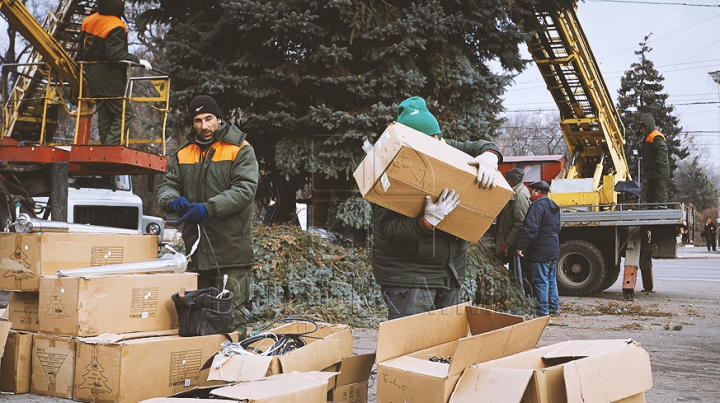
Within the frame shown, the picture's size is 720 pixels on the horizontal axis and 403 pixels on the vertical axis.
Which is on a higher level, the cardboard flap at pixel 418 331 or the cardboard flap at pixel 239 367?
the cardboard flap at pixel 418 331

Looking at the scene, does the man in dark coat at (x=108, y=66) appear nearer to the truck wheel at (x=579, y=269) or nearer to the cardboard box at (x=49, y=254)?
the cardboard box at (x=49, y=254)

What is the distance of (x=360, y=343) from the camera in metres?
6.94

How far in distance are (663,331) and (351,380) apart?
5.58 metres

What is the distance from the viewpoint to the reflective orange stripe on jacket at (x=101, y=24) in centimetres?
844

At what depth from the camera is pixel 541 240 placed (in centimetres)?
951

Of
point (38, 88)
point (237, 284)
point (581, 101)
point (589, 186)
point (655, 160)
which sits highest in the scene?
point (581, 101)

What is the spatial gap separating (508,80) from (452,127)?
3.96 ft

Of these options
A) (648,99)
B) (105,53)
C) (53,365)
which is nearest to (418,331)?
(53,365)

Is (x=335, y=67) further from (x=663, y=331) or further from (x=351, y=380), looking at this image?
(x=351, y=380)

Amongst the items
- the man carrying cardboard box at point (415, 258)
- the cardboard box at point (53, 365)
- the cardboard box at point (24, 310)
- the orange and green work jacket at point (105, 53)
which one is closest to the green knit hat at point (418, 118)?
the man carrying cardboard box at point (415, 258)

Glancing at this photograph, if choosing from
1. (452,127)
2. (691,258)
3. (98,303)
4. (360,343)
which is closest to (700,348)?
(360,343)

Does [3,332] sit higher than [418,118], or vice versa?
[418,118]

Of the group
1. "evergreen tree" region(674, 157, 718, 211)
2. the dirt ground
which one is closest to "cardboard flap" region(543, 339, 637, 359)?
the dirt ground

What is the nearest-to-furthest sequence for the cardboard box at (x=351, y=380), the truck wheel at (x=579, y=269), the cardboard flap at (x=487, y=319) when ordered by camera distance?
the cardboard flap at (x=487, y=319) < the cardboard box at (x=351, y=380) < the truck wheel at (x=579, y=269)
